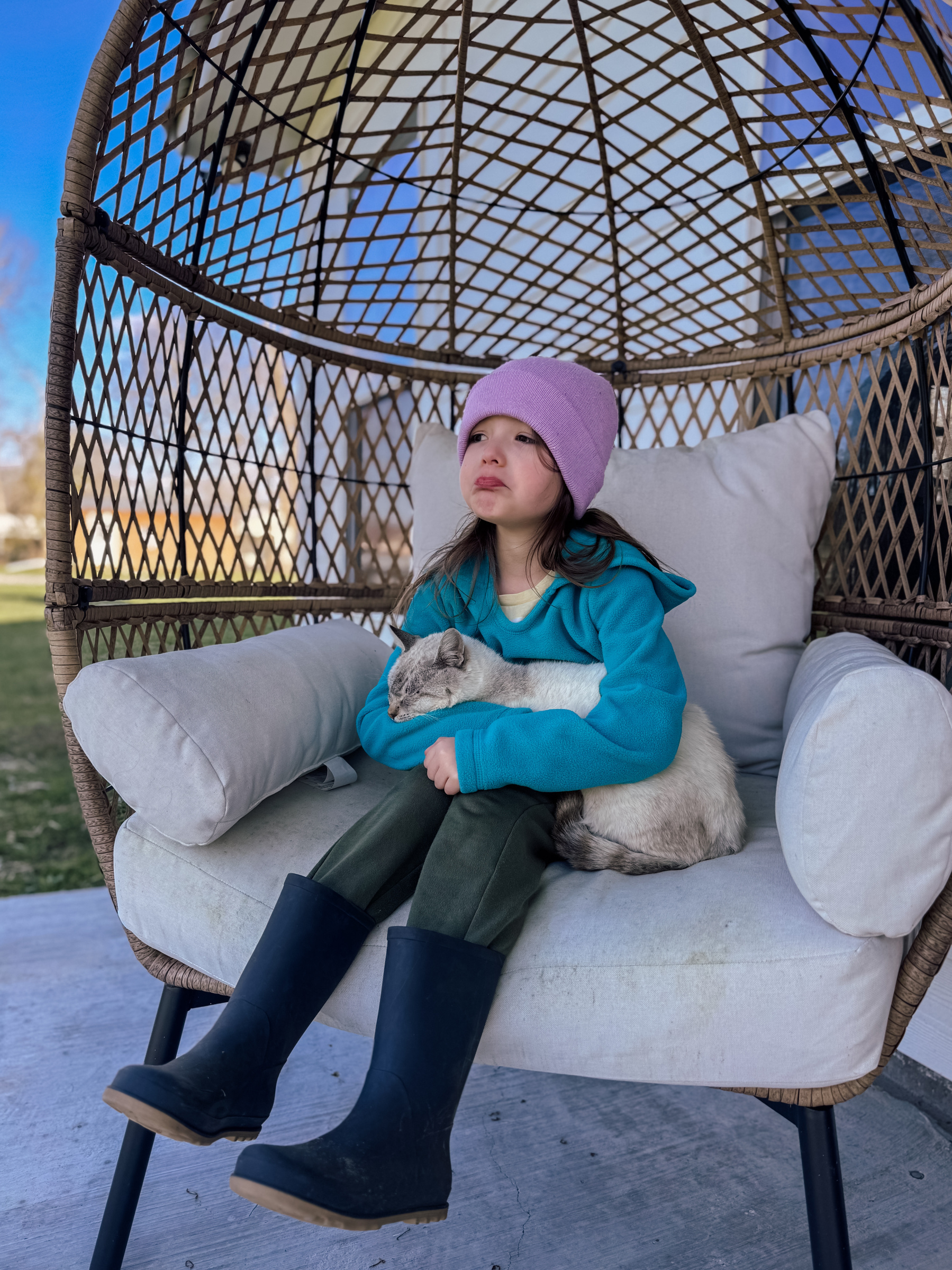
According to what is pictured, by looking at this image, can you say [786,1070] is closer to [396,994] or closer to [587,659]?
[396,994]

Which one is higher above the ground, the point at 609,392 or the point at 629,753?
the point at 609,392

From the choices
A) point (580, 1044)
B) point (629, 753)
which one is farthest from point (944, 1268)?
point (629, 753)

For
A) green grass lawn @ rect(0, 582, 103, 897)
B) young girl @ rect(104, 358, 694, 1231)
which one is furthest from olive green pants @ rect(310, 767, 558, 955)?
green grass lawn @ rect(0, 582, 103, 897)

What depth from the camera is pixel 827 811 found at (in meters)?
0.91

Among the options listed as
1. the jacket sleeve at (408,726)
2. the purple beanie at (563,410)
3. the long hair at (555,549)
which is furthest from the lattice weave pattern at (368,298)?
the purple beanie at (563,410)

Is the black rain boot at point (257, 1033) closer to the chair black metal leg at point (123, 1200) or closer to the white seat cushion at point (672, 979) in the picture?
the white seat cushion at point (672, 979)

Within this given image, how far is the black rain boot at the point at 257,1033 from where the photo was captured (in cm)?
83

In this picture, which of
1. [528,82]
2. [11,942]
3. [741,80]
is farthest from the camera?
[528,82]

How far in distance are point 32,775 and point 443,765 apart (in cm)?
434

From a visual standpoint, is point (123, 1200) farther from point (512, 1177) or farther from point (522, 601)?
point (522, 601)

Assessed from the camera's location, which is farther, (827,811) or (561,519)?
(561,519)

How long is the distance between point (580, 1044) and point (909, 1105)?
3.57 ft

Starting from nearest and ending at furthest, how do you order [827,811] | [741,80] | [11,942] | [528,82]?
[827,811] → [11,942] → [741,80] → [528,82]

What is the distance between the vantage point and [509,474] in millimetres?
1407
